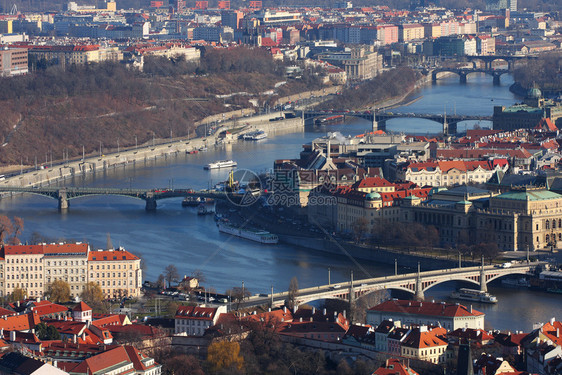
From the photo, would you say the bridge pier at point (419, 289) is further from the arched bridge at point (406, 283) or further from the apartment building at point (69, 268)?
Answer: the apartment building at point (69, 268)

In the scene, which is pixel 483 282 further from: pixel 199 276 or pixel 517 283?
pixel 199 276

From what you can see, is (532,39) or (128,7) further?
(128,7)

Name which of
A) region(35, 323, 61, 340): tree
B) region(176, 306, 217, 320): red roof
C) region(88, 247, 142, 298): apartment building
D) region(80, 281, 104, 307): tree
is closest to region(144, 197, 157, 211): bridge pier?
region(88, 247, 142, 298): apartment building

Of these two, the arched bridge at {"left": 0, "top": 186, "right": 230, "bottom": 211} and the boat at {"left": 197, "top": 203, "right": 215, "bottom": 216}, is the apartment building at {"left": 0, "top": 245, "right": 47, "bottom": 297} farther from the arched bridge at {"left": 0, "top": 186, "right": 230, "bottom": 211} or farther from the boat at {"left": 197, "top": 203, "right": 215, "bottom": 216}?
the arched bridge at {"left": 0, "top": 186, "right": 230, "bottom": 211}

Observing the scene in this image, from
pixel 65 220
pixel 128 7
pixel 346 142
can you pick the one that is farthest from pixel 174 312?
pixel 128 7

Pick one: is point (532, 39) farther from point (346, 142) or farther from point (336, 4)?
point (346, 142)

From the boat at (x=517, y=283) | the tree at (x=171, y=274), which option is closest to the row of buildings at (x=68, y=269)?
the tree at (x=171, y=274)
